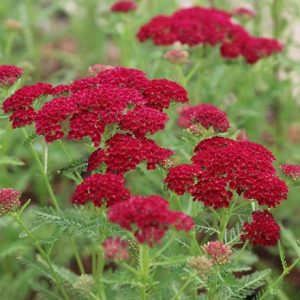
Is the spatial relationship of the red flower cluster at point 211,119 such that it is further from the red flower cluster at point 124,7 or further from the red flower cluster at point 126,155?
the red flower cluster at point 124,7

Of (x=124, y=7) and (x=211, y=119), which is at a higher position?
(x=124, y=7)

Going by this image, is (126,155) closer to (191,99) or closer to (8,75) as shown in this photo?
(8,75)

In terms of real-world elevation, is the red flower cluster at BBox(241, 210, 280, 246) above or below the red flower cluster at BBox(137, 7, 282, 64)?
below

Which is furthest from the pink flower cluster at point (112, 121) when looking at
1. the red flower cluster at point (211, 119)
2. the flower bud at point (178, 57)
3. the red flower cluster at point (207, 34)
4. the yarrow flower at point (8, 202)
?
the red flower cluster at point (207, 34)

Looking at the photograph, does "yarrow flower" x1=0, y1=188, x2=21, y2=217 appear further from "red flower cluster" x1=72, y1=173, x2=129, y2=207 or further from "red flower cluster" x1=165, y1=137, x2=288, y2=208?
"red flower cluster" x1=165, y1=137, x2=288, y2=208

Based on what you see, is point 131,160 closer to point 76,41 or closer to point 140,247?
point 140,247

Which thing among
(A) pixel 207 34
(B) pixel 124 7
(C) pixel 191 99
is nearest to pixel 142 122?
(A) pixel 207 34

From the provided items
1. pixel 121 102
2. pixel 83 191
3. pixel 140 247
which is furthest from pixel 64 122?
pixel 140 247

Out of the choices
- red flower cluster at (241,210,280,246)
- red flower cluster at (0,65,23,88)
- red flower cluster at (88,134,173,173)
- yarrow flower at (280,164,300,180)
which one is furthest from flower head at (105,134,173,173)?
red flower cluster at (0,65,23,88)
